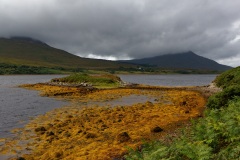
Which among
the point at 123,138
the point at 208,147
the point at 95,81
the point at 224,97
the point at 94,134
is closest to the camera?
the point at 208,147

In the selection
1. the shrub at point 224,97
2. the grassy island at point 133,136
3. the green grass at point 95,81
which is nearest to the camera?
the grassy island at point 133,136

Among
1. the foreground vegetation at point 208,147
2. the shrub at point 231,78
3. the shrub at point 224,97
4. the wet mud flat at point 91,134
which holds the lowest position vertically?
the wet mud flat at point 91,134

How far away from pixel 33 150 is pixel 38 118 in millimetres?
10943

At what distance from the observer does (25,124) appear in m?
23.6

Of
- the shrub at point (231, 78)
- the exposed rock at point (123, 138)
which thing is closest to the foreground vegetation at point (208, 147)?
the exposed rock at point (123, 138)

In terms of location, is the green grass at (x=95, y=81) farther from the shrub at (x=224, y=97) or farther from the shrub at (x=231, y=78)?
the shrub at (x=224, y=97)

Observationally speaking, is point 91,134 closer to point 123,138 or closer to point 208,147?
point 123,138

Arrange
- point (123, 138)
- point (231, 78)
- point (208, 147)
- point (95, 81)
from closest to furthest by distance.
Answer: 1. point (208, 147)
2. point (123, 138)
3. point (231, 78)
4. point (95, 81)

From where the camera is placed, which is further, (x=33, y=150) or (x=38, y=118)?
(x=38, y=118)

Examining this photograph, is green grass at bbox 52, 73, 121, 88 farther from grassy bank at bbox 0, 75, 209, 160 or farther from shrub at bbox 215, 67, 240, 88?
grassy bank at bbox 0, 75, 209, 160

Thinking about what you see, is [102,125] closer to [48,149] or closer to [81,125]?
[81,125]

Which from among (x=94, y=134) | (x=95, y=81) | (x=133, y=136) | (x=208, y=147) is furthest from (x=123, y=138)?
(x=95, y=81)

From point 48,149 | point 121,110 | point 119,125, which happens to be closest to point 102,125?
point 119,125

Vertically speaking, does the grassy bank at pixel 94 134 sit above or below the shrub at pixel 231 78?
below
